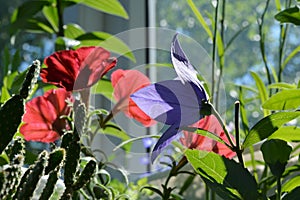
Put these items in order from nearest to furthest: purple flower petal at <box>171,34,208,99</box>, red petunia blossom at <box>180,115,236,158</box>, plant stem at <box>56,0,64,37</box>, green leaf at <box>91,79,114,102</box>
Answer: purple flower petal at <box>171,34,208,99</box> < red petunia blossom at <box>180,115,236,158</box> < green leaf at <box>91,79,114,102</box> < plant stem at <box>56,0,64,37</box>

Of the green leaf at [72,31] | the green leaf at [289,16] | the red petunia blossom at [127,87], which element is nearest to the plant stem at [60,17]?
the green leaf at [72,31]

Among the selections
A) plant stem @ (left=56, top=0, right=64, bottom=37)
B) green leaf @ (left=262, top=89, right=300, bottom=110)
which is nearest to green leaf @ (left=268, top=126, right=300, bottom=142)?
green leaf @ (left=262, top=89, right=300, bottom=110)

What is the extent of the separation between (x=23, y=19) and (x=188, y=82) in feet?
1.67

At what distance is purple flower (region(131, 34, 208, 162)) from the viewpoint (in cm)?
39

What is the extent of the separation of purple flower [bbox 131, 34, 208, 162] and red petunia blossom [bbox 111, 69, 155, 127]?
135mm

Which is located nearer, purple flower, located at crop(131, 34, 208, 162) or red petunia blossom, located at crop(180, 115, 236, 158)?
purple flower, located at crop(131, 34, 208, 162)

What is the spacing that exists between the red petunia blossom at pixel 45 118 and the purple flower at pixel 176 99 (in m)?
0.15

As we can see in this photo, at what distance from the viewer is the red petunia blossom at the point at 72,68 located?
49 centimetres

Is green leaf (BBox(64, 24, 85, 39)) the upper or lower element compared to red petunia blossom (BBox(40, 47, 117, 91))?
upper

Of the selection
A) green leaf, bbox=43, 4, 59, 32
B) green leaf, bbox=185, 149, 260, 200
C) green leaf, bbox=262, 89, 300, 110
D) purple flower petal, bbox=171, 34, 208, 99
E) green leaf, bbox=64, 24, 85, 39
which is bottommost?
green leaf, bbox=185, 149, 260, 200

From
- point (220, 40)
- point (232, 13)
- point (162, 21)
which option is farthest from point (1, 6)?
point (220, 40)

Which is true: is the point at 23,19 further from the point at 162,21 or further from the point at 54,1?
the point at 162,21

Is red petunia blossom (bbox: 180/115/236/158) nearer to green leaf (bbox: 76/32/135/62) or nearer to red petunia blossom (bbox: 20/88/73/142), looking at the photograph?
red petunia blossom (bbox: 20/88/73/142)

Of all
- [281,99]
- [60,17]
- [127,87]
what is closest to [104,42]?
[60,17]
